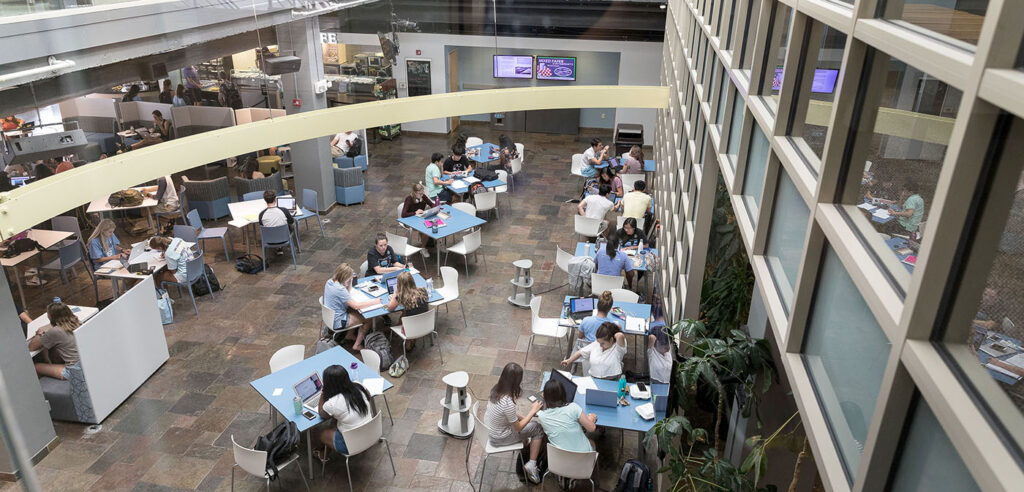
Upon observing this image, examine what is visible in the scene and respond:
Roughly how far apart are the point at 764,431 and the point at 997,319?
3.96 m

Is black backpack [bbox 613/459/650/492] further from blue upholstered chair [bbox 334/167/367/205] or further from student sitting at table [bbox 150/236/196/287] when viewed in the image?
blue upholstered chair [bbox 334/167/367/205]

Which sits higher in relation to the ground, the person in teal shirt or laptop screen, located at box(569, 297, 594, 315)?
the person in teal shirt

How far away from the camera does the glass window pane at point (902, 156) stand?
5.85 feet

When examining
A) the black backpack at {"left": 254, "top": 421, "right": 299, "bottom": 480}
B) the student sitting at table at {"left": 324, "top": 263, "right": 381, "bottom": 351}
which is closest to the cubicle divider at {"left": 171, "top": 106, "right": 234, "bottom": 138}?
the student sitting at table at {"left": 324, "top": 263, "right": 381, "bottom": 351}

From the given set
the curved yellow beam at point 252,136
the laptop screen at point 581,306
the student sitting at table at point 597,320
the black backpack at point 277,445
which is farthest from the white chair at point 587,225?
the black backpack at point 277,445

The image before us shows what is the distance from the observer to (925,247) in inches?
65.1

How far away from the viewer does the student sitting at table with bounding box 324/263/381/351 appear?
7.69 metres

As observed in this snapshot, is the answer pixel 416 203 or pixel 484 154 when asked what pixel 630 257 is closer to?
pixel 416 203

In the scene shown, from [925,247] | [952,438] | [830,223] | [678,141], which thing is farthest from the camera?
[678,141]

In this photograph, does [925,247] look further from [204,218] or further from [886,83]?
[204,218]

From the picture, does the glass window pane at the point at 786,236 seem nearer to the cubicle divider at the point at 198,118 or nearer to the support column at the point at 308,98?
the support column at the point at 308,98

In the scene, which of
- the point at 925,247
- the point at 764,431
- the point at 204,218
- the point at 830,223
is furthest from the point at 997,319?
the point at 204,218

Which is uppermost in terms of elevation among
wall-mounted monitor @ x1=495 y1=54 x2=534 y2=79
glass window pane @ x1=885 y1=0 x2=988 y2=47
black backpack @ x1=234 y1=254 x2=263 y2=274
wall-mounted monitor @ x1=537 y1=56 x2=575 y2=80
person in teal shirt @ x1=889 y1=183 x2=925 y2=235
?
glass window pane @ x1=885 y1=0 x2=988 y2=47

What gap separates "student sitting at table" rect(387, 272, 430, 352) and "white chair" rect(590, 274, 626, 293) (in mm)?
2225
